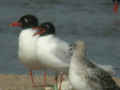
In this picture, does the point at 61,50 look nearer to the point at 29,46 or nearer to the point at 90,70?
the point at 29,46

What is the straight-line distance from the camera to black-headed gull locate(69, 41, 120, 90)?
758cm

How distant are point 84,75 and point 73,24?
11132mm

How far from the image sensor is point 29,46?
9.87 metres

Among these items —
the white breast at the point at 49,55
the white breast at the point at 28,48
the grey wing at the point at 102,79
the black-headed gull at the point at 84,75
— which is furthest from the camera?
the white breast at the point at 28,48

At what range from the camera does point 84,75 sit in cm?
764

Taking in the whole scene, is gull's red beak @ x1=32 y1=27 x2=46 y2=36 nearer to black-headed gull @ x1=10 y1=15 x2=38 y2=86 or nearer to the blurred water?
black-headed gull @ x1=10 y1=15 x2=38 y2=86

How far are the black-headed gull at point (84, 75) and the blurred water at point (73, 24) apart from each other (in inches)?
189

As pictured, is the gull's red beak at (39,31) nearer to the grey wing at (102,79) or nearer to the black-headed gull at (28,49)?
the black-headed gull at (28,49)

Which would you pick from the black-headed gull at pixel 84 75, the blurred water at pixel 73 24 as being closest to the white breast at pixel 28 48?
the black-headed gull at pixel 84 75

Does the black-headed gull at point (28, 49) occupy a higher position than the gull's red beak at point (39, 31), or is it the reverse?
the gull's red beak at point (39, 31)

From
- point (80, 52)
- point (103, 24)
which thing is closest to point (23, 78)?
point (80, 52)

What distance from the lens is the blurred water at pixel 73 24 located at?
14156 millimetres

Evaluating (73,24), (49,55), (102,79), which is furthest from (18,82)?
(73,24)

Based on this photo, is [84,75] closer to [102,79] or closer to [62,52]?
[102,79]
